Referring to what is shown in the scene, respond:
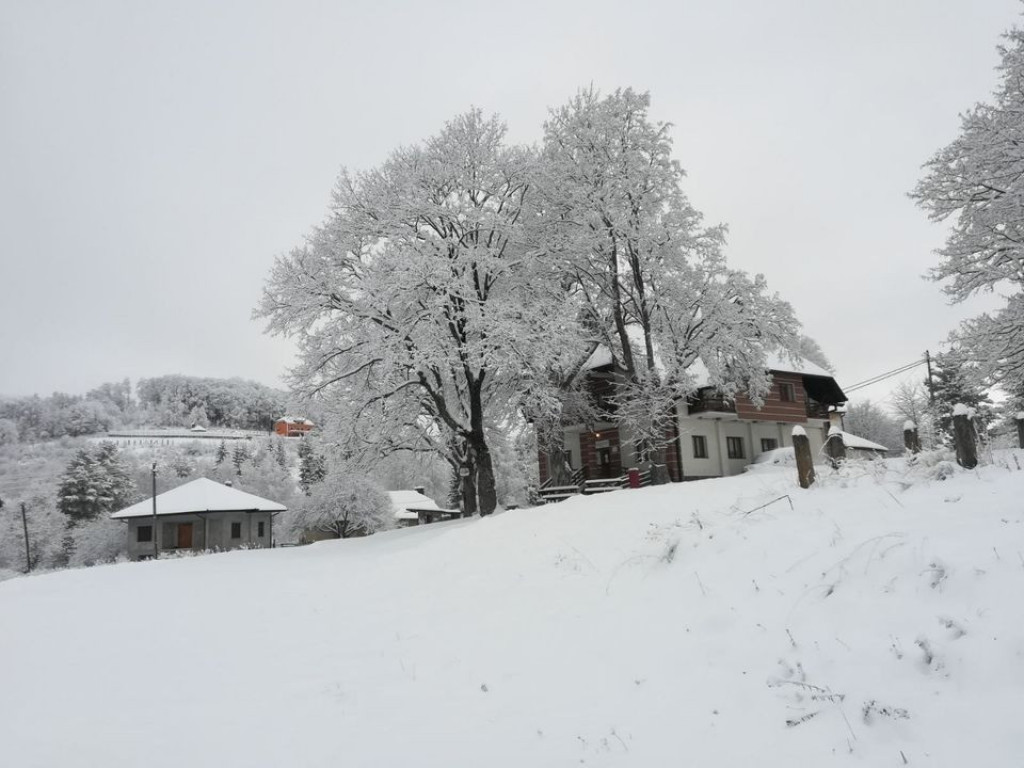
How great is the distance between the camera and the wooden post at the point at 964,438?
8195 mm

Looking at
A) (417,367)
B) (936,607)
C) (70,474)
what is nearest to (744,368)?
(417,367)

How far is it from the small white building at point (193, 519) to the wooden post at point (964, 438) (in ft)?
165

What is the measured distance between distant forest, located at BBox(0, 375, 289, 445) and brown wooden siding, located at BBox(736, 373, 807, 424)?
122 m

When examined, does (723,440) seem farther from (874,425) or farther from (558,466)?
(874,425)

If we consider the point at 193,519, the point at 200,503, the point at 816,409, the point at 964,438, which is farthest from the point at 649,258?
the point at 193,519

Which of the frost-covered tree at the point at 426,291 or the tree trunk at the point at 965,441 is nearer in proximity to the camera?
the tree trunk at the point at 965,441

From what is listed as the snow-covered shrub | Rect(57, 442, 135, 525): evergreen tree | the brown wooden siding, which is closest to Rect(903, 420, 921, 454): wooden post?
the brown wooden siding

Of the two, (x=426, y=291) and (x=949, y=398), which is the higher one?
(x=426, y=291)

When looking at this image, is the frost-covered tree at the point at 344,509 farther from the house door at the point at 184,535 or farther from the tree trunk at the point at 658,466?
the tree trunk at the point at 658,466

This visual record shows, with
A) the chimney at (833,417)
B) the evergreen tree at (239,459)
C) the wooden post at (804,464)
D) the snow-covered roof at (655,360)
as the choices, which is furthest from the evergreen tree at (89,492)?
the wooden post at (804,464)

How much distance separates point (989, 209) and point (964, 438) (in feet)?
41.0

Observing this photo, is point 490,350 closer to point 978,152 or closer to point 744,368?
point 744,368

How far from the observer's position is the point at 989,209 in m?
17.1

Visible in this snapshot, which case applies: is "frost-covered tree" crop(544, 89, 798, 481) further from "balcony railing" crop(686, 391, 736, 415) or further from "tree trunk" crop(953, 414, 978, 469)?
"tree trunk" crop(953, 414, 978, 469)
